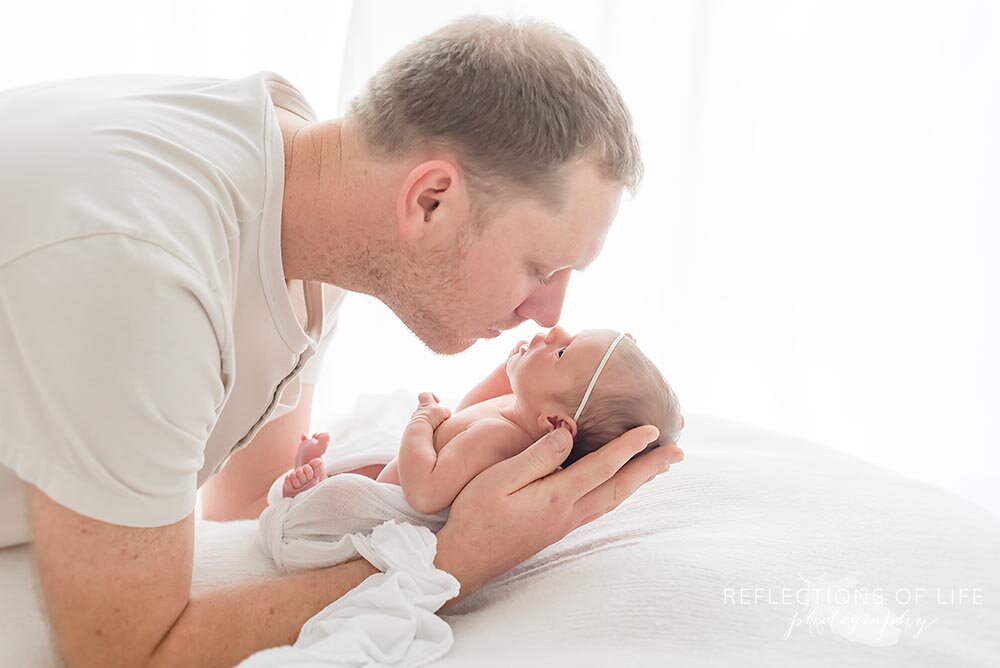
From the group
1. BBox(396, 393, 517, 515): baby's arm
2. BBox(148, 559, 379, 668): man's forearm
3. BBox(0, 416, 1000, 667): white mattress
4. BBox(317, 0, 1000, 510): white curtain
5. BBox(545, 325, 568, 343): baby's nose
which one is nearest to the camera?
BBox(0, 416, 1000, 667): white mattress

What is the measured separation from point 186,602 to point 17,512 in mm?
247

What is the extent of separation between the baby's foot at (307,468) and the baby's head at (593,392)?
1.22ft

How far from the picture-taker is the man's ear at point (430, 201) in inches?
61.8

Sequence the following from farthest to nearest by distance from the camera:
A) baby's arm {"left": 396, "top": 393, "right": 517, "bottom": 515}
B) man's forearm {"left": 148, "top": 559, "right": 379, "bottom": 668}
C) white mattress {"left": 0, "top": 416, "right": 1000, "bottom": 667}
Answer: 1. baby's arm {"left": 396, "top": 393, "right": 517, "bottom": 515}
2. man's forearm {"left": 148, "top": 559, "right": 379, "bottom": 668}
3. white mattress {"left": 0, "top": 416, "right": 1000, "bottom": 667}

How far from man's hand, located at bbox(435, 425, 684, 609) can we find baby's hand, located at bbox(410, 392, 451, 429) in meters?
0.25

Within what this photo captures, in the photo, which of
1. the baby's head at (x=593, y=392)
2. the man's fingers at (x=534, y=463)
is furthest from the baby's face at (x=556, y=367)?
the man's fingers at (x=534, y=463)

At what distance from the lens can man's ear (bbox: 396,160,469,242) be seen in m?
1.57

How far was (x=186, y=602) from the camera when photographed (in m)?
1.40

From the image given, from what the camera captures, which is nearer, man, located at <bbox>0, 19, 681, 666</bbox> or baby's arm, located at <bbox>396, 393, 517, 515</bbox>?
man, located at <bbox>0, 19, 681, 666</bbox>

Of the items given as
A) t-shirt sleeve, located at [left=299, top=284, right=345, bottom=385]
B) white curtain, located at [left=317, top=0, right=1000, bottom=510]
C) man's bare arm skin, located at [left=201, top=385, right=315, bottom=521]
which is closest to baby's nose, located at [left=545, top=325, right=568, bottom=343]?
t-shirt sleeve, located at [left=299, top=284, right=345, bottom=385]

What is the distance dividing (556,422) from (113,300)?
0.80 m

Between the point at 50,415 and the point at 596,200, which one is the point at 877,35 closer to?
the point at 596,200

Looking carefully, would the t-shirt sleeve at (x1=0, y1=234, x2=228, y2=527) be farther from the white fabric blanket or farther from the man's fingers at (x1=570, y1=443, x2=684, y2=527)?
the man's fingers at (x1=570, y1=443, x2=684, y2=527)

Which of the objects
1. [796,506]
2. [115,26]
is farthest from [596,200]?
[115,26]
